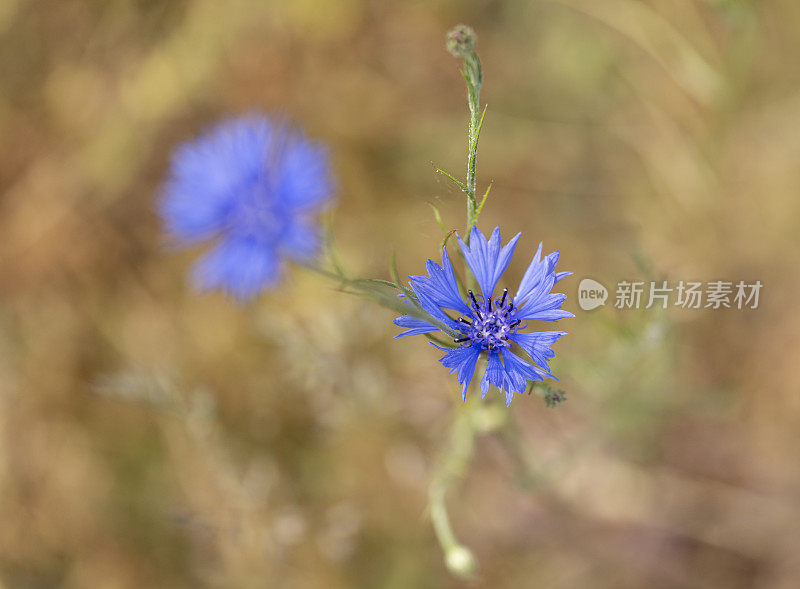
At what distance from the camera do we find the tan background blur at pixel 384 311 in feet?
9.50

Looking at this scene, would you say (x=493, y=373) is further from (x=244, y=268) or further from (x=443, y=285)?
(x=244, y=268)

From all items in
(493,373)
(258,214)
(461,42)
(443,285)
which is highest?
(258,214)

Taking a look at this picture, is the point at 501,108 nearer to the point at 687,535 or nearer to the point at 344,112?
the point at 344,112

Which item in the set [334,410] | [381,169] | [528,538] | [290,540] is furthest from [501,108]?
[290,540]

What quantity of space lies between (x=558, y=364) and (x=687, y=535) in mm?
1371

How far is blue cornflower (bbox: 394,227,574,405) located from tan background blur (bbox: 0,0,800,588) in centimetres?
97

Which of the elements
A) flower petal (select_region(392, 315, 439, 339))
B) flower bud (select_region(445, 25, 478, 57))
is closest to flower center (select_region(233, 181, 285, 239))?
flower petal (select_region(392, 315, 439, 339))

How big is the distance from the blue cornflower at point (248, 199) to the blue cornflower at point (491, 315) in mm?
1166

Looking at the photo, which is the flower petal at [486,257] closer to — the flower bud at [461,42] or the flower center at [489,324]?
the flower center at [489,324]

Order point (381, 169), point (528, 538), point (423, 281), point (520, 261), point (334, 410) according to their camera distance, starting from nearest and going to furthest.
→ 1. point (423, 281)
2. point (334, 410)
3. point (528, 538)
4. point (520, 261)
5. point (381, 169)

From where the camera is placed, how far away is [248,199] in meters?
2.71

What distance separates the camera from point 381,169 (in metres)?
3.41

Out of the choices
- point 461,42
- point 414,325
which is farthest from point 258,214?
point 461,42

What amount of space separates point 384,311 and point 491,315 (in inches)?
40.8
